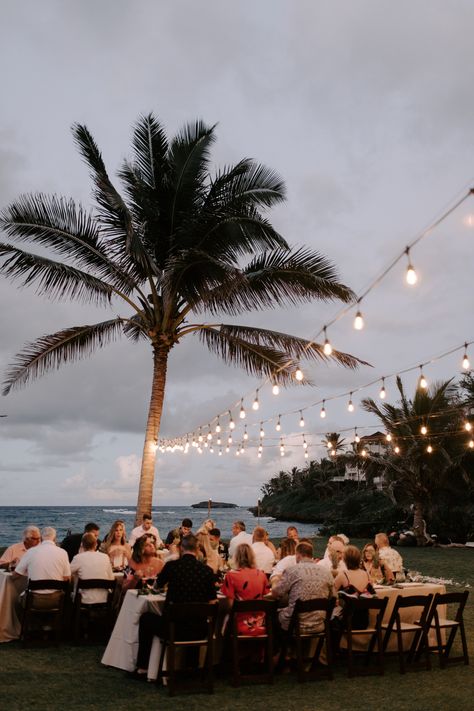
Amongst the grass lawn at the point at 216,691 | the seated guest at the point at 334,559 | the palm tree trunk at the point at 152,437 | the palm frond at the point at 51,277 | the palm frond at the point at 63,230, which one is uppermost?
the palm frond at the point at 63,230

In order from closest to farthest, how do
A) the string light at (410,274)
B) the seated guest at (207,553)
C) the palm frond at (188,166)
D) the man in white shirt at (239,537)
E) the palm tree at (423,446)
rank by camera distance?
1. the string light at (410,274)
2. the seated guest at (207,553)
3. the man in white shirt at (239,537)
4. the palm frond at (188,166)
5. the palm tree at (423,446)

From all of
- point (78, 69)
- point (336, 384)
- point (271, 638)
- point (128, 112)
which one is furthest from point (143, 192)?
point (271, 638)

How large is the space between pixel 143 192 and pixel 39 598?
8.31 meters

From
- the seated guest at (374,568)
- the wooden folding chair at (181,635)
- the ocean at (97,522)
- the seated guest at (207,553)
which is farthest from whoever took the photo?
the ocean at (97,522)

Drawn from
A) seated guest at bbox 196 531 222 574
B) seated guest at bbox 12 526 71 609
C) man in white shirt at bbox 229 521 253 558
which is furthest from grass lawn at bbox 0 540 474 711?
man in white shirt at bbox 229 521 253 558

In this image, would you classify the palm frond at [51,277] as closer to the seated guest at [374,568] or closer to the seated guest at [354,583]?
the seated guest at [374,568]

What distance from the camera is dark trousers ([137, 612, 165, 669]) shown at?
653 centimetres

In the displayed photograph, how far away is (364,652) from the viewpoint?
7.22 meters

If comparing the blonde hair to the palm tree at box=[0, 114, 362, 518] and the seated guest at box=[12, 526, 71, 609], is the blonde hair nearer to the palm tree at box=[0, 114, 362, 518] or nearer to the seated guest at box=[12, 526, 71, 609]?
the seated guest at box=[12, 526, 71, 609]

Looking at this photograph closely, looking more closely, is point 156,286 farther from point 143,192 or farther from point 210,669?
point 210,669

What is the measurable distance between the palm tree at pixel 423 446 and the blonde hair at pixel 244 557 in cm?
1959

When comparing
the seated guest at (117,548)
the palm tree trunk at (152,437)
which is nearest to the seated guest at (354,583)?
the seated guest at (117,548)

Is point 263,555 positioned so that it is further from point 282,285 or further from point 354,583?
point 282,285

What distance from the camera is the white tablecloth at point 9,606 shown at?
7.82 m
